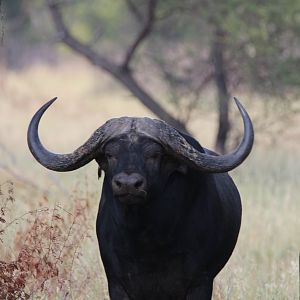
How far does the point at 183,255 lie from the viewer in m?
5.77

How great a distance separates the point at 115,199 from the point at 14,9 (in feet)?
107

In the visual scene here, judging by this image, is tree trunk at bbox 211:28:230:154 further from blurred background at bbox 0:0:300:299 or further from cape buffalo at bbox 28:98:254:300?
cape buffalo at bbox 28:98:254:300

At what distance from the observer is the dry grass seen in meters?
6.66

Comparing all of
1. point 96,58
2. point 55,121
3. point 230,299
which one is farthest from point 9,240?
point 55,121

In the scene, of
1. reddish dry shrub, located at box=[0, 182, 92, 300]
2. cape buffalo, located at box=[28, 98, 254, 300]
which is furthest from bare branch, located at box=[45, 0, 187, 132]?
cape buffalo, located at box=[28, 98, 254, 300]

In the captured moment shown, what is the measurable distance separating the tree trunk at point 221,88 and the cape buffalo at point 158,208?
977 cm

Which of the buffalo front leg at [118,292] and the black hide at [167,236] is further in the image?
the buffalo front leg at [118,292]

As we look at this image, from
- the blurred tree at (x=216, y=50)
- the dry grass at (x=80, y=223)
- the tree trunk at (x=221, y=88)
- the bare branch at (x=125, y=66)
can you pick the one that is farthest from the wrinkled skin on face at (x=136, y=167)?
the tree trunk at (x=221, y=88)

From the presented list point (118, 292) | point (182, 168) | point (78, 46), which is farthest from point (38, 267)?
point (78, 46)

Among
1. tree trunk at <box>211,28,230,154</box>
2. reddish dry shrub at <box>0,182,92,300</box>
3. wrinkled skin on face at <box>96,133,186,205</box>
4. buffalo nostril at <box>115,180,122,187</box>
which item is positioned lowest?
reddish dry shrub at <box>0,182,92,300</box>

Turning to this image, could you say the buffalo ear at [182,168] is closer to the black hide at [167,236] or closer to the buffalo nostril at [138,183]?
the black hide at [167,236]

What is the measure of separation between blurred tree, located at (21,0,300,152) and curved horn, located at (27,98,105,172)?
899cm

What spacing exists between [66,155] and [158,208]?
579 millimetres

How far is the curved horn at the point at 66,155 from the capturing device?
216 inches
